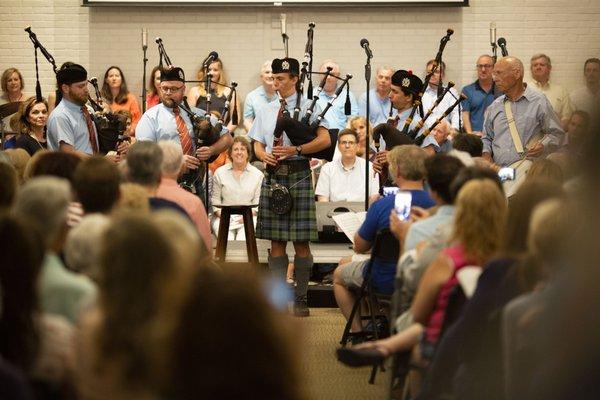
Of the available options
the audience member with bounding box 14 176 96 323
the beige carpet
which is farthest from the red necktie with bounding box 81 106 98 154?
the audience member with bounding box 14 176 96 323

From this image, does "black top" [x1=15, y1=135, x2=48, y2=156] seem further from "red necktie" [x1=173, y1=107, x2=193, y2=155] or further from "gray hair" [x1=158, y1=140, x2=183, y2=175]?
"gray hair" [x1=158, y1=140, x2=183, y2=175]

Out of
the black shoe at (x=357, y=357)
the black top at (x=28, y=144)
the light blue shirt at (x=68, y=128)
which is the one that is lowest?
the black shoe at (x=357, y=357)

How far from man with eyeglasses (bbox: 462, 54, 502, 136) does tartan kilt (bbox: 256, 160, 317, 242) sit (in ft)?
10.2

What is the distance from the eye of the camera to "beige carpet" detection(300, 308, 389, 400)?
5086 mm

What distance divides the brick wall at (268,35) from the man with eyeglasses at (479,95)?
78cm

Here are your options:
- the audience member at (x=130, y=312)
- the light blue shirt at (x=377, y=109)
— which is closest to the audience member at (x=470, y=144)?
the light blue shirt at (x=377, y=109)

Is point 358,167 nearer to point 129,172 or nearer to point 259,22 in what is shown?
point 259,22

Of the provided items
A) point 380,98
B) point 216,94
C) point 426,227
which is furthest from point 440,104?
point 426,227

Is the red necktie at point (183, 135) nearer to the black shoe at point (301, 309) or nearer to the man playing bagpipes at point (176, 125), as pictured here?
the man playing bagpipes at point (176, 125)

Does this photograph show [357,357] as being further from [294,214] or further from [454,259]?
[294,214]

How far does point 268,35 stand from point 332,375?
6274 millimetres

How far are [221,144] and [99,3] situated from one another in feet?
14.6

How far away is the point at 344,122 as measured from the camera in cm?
1050

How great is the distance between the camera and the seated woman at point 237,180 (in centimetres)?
841
